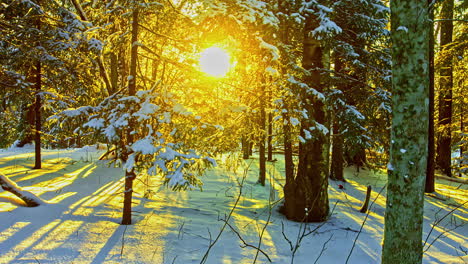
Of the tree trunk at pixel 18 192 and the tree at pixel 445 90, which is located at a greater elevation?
the tree at pixel 445 90

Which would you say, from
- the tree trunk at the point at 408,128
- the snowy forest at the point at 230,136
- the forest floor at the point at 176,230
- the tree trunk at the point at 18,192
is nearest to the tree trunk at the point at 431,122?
the snowy forest at the point at 230,136

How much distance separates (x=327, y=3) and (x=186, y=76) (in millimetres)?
4559

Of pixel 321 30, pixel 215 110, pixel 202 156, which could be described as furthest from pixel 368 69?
pixel 202 156

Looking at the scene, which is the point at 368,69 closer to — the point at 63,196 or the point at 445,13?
the point at 445,13

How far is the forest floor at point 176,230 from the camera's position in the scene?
4656mm

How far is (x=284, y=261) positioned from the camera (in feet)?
16.9

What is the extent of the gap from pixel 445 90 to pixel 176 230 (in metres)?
14.0

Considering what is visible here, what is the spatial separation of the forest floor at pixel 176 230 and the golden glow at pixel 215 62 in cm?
266

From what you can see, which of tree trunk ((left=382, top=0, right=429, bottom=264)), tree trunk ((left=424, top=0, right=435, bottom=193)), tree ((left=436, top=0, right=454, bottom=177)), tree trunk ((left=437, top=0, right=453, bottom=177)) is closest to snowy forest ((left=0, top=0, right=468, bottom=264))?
tree trunk ((left=382, top=0, right=429, bottom=264))

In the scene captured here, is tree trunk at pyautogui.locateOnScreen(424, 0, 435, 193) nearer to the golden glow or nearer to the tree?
the tree

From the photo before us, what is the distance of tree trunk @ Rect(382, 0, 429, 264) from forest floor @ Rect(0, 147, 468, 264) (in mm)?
608

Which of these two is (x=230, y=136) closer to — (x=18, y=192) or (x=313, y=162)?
(x=313, y=162)

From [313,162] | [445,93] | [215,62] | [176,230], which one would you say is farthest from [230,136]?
[445,93]

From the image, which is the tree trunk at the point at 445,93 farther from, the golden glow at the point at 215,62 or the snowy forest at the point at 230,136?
the golden glow at the point at 215,62
